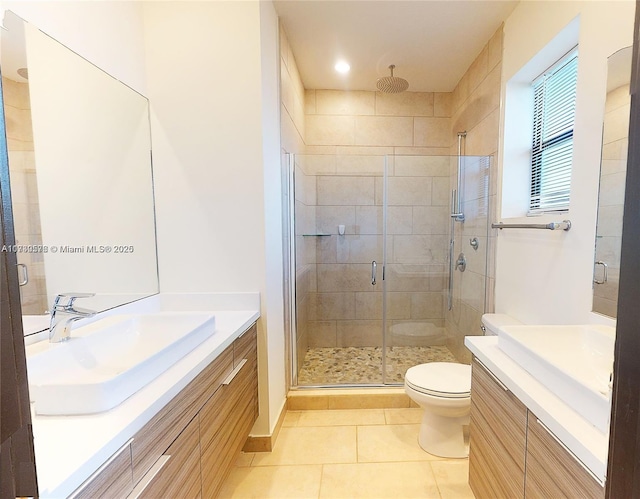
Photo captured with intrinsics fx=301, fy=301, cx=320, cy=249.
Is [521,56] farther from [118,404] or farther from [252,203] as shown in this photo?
[118,404]

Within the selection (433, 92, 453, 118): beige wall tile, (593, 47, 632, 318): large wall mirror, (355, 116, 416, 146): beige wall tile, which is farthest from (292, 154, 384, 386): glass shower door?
(593, 47, 632, 318): large wall mirror

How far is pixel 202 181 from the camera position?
5.71ft

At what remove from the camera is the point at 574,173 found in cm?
145

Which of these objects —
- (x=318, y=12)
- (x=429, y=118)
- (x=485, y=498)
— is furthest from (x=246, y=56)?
(x=485, y=498)

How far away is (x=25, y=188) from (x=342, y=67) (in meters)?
2.44

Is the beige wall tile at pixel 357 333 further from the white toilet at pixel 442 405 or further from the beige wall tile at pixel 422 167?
the beige wall tile at pixel 422 167

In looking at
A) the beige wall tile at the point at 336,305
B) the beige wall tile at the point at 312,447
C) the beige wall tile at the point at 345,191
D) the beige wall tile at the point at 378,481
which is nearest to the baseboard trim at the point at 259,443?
the beige wall tile at the point at 312,447

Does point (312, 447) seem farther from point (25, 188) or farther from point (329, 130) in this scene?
point (329, 130)

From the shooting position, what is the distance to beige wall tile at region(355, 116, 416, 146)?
10.3ft

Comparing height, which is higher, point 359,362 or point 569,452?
point 569,452

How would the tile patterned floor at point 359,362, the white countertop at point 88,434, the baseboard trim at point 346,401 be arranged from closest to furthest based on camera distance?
the white countertop at point 88,434 → the baseboard trim at point 346,401 → the tile patterned floor at point 359,362

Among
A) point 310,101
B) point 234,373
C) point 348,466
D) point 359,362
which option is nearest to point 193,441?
point 234,373

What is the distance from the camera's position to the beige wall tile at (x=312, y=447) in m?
1.74

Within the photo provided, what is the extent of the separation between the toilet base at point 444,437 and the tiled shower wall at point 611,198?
992 millimetres
